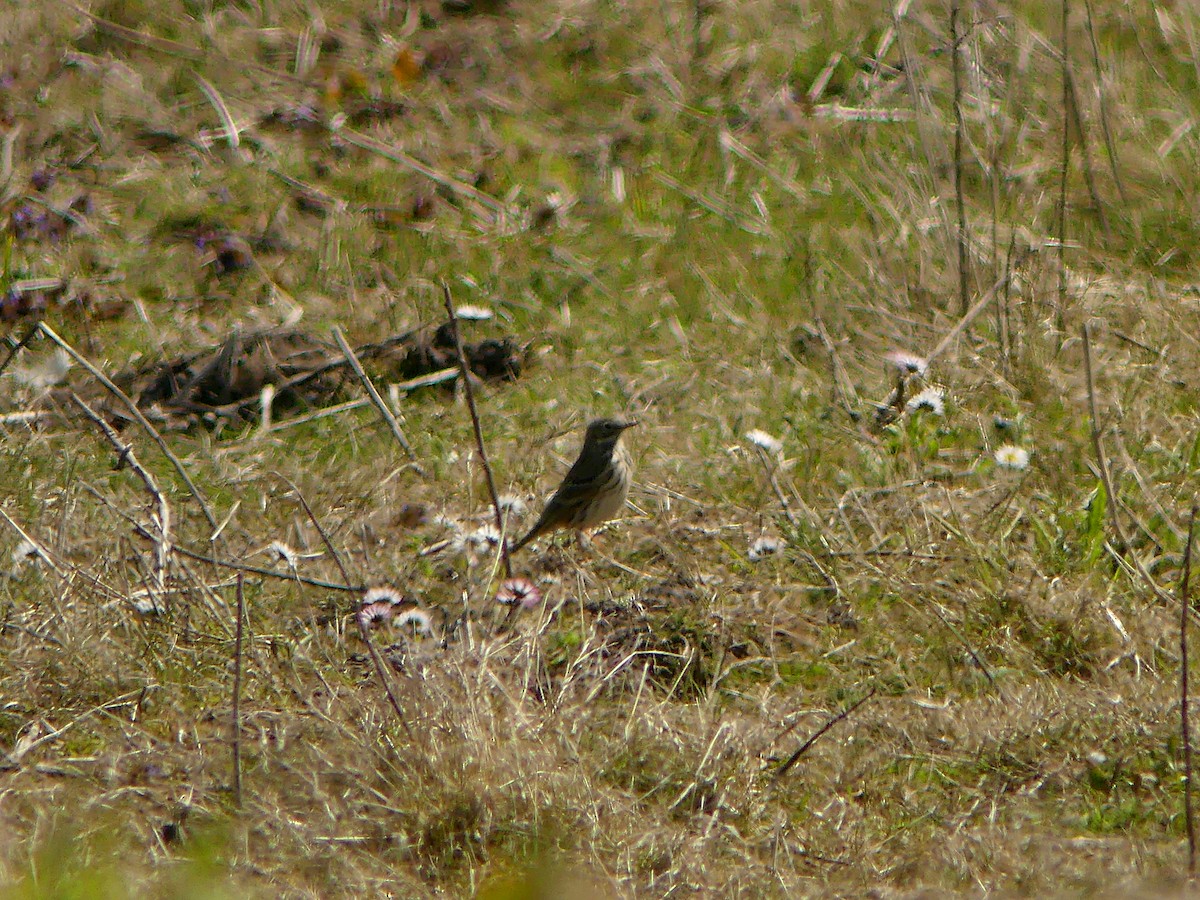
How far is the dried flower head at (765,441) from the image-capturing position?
209 inches

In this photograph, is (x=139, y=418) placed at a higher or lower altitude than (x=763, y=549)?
higher

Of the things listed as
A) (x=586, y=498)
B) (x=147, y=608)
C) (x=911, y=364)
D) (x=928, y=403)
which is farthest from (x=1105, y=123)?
(x=147, y=608)

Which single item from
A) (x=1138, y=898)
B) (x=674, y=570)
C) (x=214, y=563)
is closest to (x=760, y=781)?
(x=674, y=570)

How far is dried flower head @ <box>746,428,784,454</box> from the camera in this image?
17.4ft

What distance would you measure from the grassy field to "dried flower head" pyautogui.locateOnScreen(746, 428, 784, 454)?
3 centimetres

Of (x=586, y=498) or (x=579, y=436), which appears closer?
(x=586, y=498)

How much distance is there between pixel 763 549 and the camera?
4.92m

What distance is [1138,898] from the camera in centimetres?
192

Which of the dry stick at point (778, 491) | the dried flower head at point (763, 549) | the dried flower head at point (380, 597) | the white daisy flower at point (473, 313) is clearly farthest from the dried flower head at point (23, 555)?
the white daisy flower at point (473, 313)

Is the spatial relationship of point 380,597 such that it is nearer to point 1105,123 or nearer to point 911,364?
point 911,364

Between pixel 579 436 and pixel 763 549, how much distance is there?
141 cm

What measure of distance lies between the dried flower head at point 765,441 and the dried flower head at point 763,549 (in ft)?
1.49

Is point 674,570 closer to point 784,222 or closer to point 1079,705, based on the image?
point 1079,705

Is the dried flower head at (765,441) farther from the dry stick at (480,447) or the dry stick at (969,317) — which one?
the dry stick at (480,447)
